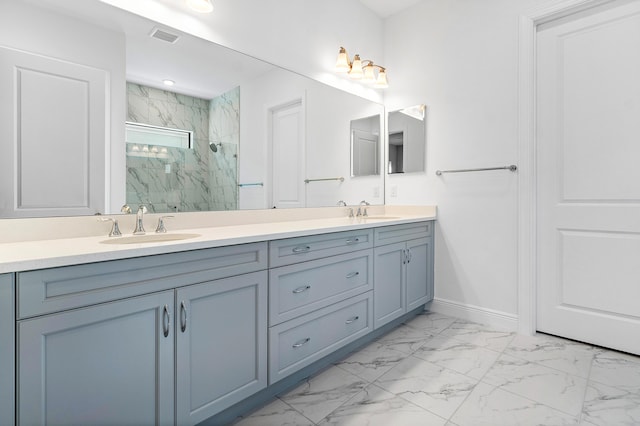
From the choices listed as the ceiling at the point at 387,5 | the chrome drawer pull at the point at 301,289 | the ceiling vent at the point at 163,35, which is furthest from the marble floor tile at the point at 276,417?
the ceiling at the point at 387,5

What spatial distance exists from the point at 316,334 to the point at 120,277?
39.6 inches

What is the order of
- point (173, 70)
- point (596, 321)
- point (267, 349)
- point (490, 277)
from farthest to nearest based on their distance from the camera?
point (490, 277), point (596, 321), point (173, 70), point (267, 349)

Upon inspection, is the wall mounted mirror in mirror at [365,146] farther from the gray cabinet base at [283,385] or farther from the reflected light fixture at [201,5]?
the reflected light fixture at [201,5]

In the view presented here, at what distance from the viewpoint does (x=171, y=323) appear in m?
1.19

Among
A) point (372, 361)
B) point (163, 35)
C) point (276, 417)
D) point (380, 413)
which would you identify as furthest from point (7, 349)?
point (372, 361)

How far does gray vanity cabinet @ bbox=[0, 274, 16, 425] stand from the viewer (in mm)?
875

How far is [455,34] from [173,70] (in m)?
2.12

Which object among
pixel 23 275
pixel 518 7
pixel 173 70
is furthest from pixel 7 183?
pixel 518 7

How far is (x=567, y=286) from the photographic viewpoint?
7.38ft

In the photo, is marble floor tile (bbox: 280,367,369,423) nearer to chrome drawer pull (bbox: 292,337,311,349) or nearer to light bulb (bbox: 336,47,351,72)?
chrome drawer pull (bbox: 292,337,311,349)

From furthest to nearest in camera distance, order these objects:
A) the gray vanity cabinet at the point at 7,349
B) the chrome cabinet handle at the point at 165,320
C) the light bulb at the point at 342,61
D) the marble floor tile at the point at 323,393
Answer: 1. the light bulb at the point at 342,61
2. the marble floor tile at the point at 323,393
3. the chrome cabinet handle at the point at 165,320
4. the gray vanity cabinet at the point at 7,349

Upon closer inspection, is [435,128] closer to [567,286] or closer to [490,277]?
[490,277]

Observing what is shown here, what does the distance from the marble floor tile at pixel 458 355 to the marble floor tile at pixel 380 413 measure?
47 cm

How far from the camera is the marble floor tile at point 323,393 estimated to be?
152 cm
